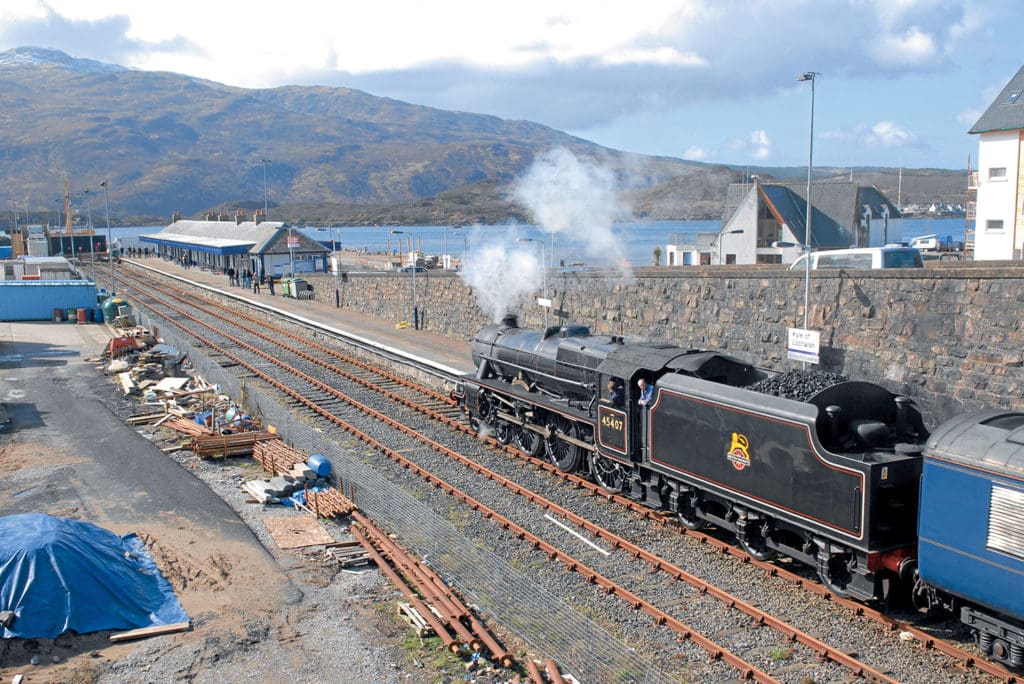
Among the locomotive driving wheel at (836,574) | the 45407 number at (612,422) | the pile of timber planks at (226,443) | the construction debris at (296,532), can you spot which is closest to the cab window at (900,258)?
the 45407 number at (612,422)

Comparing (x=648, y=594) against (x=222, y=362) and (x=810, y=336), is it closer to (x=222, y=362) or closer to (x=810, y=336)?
(x=810, y=336)

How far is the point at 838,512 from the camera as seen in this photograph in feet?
31.0

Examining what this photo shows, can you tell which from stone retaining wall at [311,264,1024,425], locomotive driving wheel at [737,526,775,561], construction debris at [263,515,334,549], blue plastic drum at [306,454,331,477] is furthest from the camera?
blue plastic drum at [306,454,331,477]

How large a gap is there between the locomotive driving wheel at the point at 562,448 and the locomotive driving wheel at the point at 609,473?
575mm

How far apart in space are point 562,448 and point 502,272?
12.2 m

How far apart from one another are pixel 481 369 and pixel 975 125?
20.8 m

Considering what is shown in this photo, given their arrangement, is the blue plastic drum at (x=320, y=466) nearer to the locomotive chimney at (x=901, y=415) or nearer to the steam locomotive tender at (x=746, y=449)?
the steam locomotive tender at (x=746, y=449)

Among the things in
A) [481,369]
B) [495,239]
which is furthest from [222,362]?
[481,369]

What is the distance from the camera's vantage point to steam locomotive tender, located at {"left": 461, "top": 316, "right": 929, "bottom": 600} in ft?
30.6

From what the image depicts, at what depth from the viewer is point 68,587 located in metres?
10.1

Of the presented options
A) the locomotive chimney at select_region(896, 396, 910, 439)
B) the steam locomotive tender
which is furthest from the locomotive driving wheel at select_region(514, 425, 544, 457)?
the locomotive chimney at select_region(896, 396, 910, 439)

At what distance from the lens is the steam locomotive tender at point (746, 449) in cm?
932

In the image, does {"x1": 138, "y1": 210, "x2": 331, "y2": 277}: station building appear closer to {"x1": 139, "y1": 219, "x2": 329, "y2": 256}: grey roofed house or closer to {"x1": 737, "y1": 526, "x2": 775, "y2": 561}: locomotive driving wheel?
{"x1": 139, "y1": 219, "x2": 329, "y2": 256}: grey roofed house

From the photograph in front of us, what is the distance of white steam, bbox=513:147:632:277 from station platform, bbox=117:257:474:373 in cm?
529
